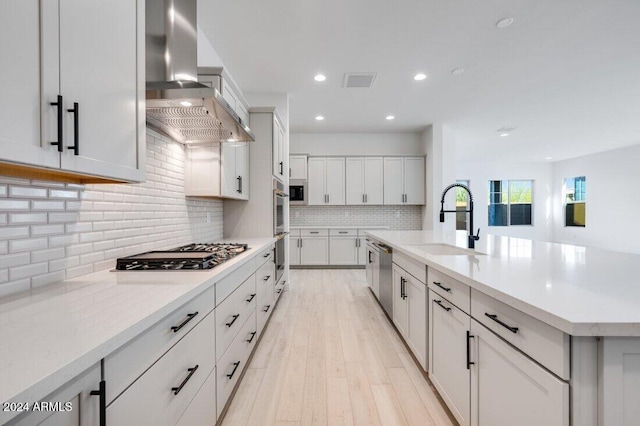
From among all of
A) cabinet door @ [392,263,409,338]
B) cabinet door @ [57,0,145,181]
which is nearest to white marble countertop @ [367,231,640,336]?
cabinet door @ [392,263,409,338]

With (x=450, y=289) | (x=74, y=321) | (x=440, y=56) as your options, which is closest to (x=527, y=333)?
(x=450, y=289)

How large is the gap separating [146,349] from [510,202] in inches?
470

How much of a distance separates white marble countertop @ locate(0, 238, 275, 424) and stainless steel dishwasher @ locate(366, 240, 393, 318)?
2063 mm

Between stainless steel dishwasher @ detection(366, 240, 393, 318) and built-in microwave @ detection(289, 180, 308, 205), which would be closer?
stainless steel dishwasher @ detection(366, 240, 393, 318)

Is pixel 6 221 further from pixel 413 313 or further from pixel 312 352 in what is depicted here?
pixel 413 313

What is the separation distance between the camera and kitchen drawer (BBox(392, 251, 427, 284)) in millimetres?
2012

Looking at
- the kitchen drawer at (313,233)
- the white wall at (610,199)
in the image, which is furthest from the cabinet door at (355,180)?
the white wall at (610,199)

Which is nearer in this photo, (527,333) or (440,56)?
(527,333)

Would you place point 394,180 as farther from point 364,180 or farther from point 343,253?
point 343,253

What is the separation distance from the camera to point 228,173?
2.75m

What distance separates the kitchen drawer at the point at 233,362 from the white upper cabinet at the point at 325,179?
4.26 m

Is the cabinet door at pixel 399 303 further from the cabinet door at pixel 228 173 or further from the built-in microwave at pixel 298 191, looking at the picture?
the built-in microwave at pixel 298 191

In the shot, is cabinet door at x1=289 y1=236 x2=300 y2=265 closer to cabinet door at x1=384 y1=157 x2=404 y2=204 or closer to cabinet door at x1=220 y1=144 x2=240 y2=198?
cabinet door at x1=384 y1=157 x2=404 y2=204

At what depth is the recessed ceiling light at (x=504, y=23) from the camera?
2.72m
